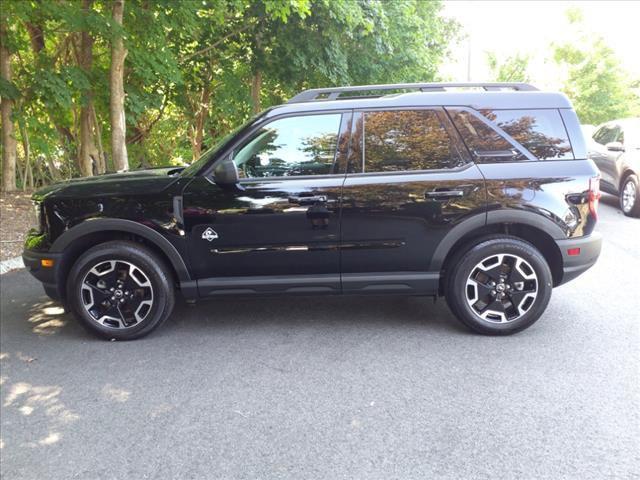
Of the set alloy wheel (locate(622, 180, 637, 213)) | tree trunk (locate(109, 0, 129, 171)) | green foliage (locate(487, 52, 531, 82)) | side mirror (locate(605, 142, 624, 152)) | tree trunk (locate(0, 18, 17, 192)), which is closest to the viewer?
tree trunk (locate(109, 0, 129, 171))

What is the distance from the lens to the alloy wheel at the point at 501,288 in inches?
165

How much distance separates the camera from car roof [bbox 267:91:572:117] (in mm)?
4203

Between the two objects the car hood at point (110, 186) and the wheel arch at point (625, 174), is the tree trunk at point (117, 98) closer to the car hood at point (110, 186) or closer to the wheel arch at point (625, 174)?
the car hood at point (110, 186)

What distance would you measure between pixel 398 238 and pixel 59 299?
110 inches

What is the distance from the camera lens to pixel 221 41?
12953mm

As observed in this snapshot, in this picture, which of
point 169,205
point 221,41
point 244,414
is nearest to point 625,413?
point 244,414

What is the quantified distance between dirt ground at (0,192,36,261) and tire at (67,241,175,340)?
332 centimetres

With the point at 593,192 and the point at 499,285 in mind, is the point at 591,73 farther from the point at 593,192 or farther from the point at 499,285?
the point at 499,285

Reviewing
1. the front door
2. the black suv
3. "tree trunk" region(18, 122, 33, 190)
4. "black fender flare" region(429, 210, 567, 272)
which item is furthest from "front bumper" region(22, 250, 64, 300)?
"tree trunk" region(18, 122, 33, 190)

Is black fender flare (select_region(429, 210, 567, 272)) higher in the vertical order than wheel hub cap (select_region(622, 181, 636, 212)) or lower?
higher

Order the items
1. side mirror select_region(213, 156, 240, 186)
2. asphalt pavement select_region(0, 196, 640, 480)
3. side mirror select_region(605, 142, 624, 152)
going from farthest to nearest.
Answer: side mirror select_region(605, 142, 624, 152) < side mirror select_region(213, 156, 240, 186) < asphalt pavement select_region(0, 196, 640, 480)

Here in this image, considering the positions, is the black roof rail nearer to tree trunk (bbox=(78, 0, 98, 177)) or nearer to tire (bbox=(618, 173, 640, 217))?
tire (bbox=(618, 173, 640, 217))

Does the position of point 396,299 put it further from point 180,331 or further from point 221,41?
point 221,41

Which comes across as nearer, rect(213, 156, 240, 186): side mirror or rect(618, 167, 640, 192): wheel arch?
rect(213, 156, 240, 186): side mirror
